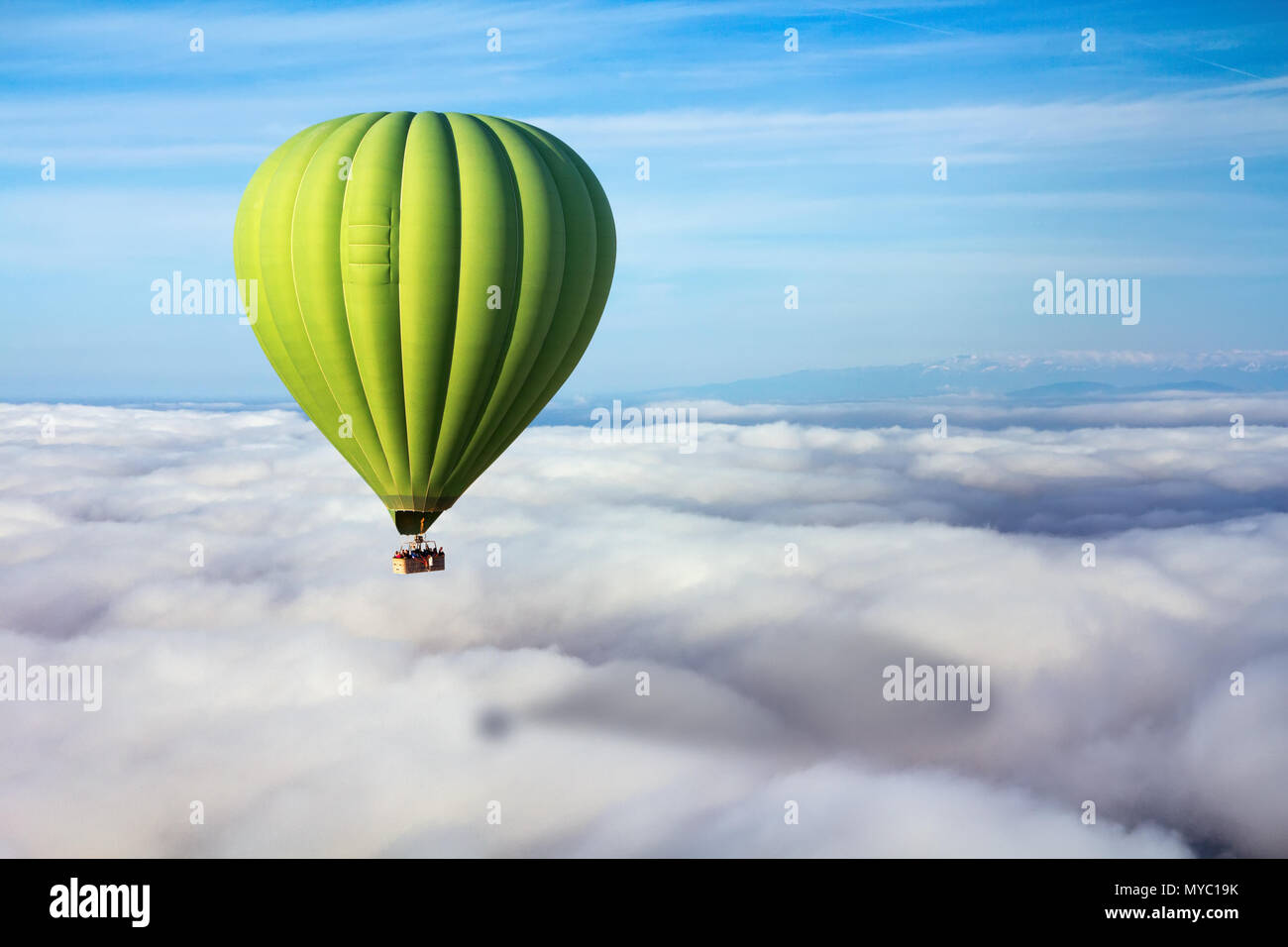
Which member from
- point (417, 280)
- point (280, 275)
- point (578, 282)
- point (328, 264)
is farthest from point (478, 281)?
point (280, 275)

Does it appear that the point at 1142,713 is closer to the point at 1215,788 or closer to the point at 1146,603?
the point at 1215,788

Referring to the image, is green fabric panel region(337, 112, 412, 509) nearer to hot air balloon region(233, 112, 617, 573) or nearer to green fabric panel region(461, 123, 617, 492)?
hot air balloon region(233, 112, 617, 573)

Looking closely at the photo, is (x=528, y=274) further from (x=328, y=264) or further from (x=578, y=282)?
(x=328, y=264)

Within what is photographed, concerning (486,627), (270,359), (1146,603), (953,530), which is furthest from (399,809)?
(953,530)

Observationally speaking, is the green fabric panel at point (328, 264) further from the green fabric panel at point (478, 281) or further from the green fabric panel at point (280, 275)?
the green fabric panel at point (478, 281)

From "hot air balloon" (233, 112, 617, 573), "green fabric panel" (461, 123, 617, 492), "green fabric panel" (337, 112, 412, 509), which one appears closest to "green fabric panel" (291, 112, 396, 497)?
"hot air balloon" (233, 112, 617, 573)

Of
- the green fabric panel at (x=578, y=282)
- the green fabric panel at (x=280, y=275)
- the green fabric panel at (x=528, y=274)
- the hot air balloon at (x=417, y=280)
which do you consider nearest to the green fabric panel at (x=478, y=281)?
the hot air balloon at (x=417, y=280)
